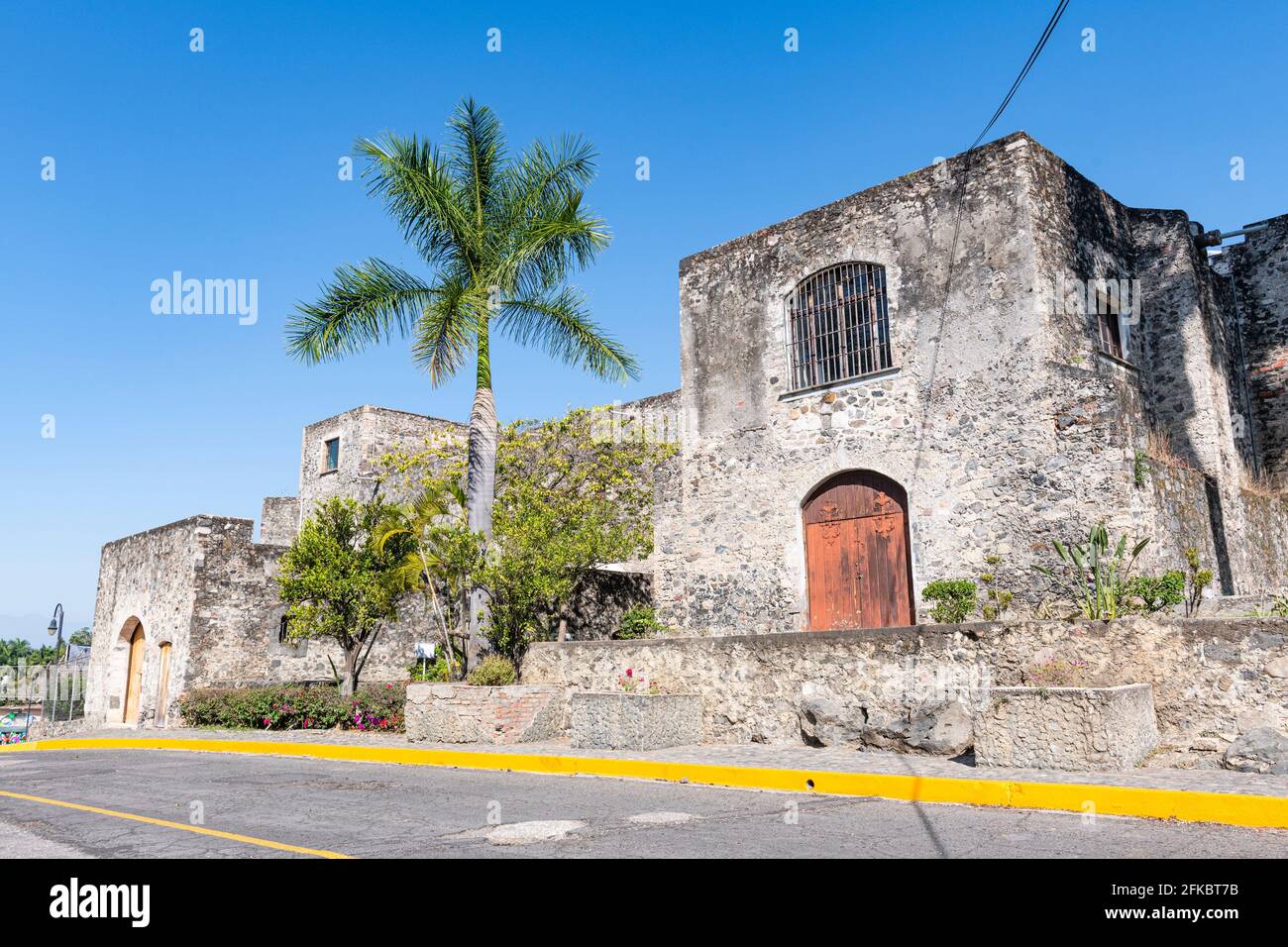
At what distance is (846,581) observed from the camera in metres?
14.3

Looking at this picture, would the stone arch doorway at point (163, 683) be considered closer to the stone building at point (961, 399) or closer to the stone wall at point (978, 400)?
the stone building at point (961, 399)

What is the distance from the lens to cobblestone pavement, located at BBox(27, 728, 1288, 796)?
7.34 metres

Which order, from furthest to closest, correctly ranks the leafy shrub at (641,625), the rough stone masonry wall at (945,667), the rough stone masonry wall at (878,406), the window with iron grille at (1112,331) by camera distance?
the leafy shrub at (641,625) < the window with iron grille at (1112,331) < the rough stone masonry wall at (878,406) < the rough stone masonry wall at (945,667)

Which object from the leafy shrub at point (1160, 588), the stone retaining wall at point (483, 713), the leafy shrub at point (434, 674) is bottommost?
the stone retaining wall at point (483, 713)

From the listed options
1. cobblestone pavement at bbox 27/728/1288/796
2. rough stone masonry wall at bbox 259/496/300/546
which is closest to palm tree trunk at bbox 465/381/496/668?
cobblestone pavement at bbox 27/728/1288/796

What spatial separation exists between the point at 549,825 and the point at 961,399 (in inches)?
351

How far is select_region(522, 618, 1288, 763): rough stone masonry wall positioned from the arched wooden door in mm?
2761

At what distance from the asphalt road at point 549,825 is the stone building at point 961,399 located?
5.97 meters

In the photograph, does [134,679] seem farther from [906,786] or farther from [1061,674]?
[1061,674]

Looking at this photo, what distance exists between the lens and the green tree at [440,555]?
14680 millimetres

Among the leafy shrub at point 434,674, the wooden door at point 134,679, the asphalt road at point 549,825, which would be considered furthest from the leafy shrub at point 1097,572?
the wooden door at point 134,679

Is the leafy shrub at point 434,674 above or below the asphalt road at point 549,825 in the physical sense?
above

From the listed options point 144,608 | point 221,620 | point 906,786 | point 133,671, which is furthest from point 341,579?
point 906,786
